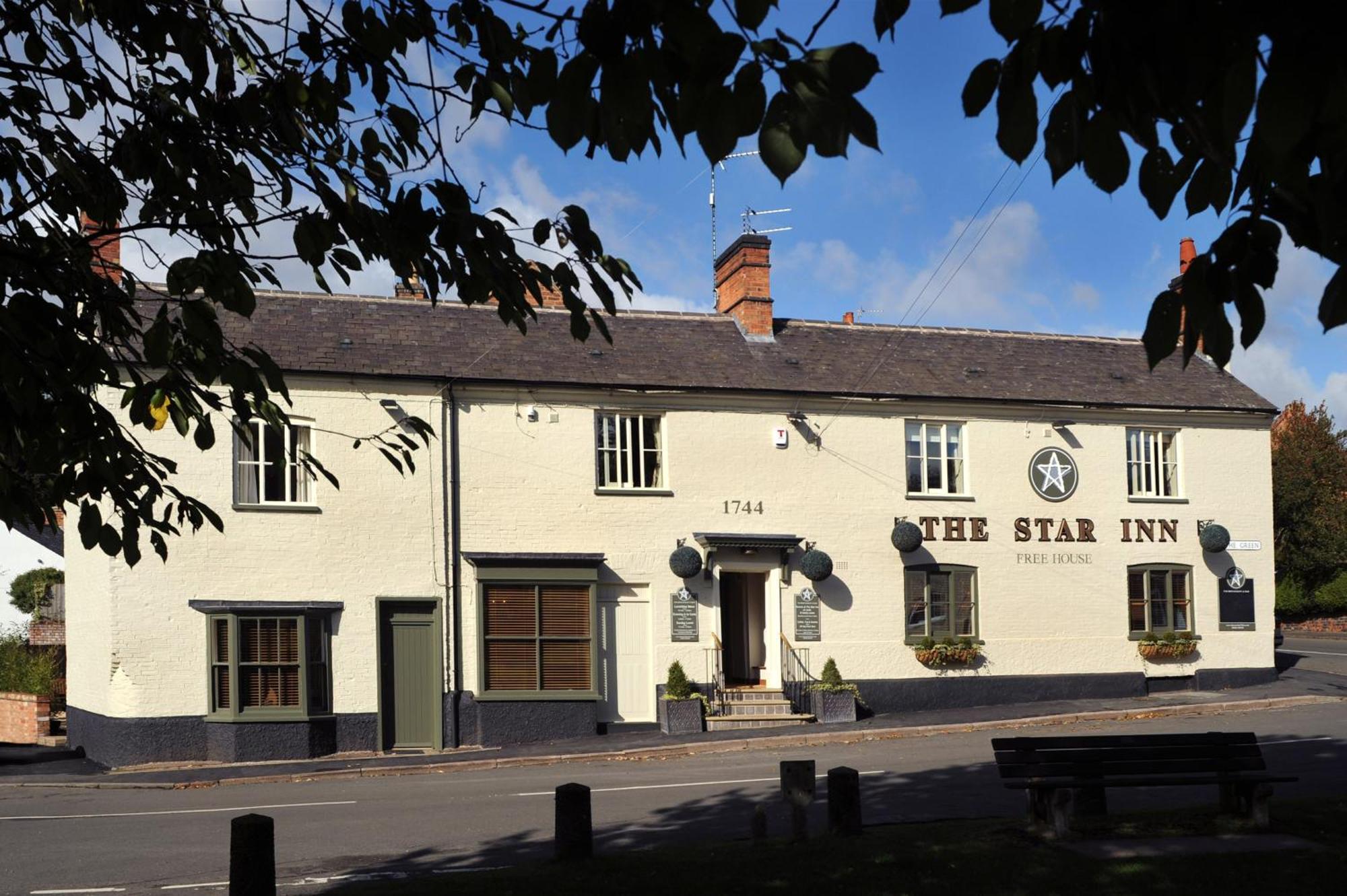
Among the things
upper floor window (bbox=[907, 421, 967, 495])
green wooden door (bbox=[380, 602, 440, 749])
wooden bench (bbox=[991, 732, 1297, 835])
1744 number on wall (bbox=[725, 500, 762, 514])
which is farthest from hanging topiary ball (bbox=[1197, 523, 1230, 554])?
wooden bench (bbox=[991, 732, 1297, 835])

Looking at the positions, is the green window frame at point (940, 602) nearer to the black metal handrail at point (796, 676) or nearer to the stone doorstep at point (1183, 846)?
the black metal handrail at point (796, 676)

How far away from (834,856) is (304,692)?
13.5 m

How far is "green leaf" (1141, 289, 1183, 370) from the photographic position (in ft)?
12.0

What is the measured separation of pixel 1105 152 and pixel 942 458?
22955 millimetres

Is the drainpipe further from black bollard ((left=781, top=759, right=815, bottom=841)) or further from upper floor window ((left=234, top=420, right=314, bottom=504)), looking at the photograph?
black bollard ((left=781, top=759, right=815, bottom=841))

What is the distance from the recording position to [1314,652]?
35.6m

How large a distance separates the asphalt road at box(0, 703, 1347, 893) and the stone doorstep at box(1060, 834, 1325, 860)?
2199mm

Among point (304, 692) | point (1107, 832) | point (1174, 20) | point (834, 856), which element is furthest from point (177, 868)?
point (1174, 20)

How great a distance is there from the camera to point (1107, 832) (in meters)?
11.3

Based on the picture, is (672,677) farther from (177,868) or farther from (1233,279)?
(1233,279)

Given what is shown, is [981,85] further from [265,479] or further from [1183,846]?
[265,479]

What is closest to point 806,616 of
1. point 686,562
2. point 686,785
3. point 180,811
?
point 686,562

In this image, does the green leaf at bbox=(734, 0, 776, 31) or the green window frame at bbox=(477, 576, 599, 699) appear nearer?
the green leaf at bbox=(734, 0, 776, 31)

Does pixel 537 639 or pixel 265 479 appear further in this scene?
pixel 537 639
